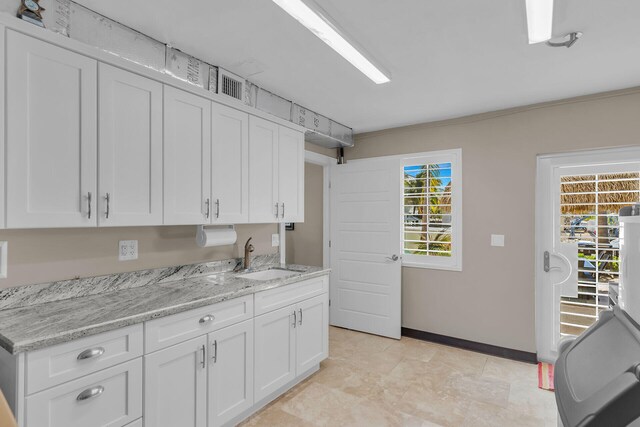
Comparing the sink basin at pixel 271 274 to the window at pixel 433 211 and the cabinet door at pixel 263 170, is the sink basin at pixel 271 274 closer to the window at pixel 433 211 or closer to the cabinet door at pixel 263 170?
the cabinet door at pixel 263 170

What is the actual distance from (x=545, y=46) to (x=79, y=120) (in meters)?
2.77

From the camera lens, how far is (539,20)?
1.83 metres

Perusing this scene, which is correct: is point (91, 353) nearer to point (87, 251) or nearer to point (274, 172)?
point (87, 251)

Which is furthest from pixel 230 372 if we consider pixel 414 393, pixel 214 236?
pixel 414 393

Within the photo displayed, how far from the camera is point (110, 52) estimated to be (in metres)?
1.86

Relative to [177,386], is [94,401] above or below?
above

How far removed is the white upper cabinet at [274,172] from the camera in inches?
109

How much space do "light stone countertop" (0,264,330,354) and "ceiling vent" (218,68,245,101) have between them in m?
1.42

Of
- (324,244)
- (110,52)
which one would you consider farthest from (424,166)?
(110,52)

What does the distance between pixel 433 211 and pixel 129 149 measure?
3.10 meters

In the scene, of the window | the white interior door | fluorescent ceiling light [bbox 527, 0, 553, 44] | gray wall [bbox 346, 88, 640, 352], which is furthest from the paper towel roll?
fluorescent ceiling light [bbox 527, 0, 553, 44]

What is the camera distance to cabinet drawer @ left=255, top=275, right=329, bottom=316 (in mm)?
2438

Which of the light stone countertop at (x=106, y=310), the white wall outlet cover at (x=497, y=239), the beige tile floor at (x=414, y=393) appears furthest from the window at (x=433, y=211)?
the light stone countertop at (x=106, y=310)

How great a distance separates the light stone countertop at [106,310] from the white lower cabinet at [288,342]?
30 centimetres
